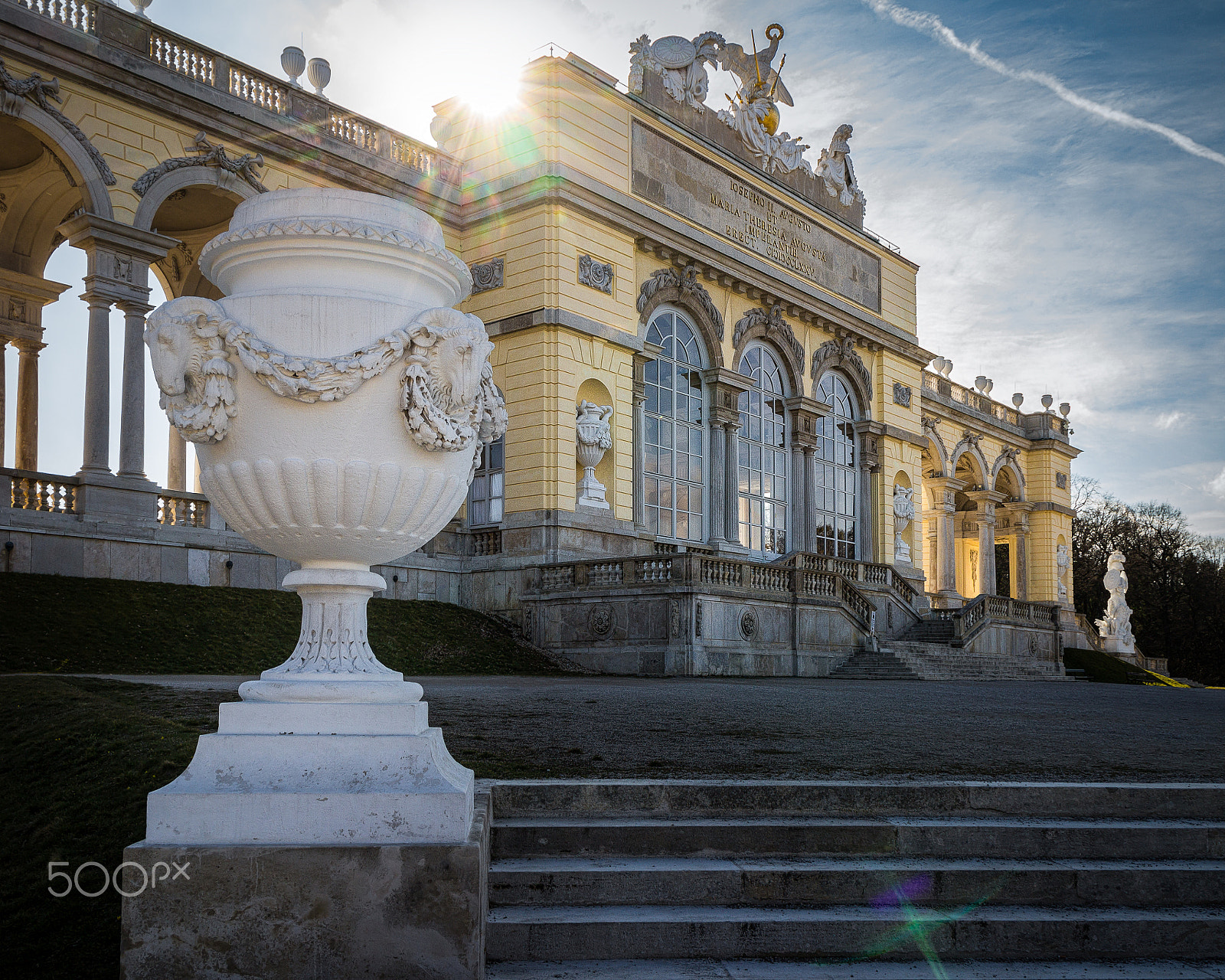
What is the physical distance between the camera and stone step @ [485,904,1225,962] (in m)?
4.43

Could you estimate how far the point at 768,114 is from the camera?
33438 millimetres

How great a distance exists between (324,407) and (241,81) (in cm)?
2158

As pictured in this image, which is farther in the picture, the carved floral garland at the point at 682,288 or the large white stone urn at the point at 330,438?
the carved floral garland at the point at 682,288

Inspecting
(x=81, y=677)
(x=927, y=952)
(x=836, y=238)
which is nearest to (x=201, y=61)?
(x=81, y=677)

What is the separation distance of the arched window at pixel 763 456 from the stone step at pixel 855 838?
2613 cm

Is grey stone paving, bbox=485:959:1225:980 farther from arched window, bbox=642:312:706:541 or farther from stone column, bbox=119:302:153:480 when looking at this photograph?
arched window, bbox=642:312:706:541

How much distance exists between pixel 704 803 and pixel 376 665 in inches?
74.3

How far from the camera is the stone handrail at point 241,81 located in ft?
67.2

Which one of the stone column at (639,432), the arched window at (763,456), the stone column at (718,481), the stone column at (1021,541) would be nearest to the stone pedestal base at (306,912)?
the stone column at (639,432)

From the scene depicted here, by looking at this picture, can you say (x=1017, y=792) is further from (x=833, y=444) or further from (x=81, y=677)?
(x=833, y=444)

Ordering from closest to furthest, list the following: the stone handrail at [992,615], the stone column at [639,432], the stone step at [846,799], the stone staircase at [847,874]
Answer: the stone staircase at [847,874] < the stone step at [846,799] < the stone column at [639,432] < the stone handrail at [992,615]

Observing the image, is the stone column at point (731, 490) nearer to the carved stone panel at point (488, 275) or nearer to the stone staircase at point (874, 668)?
the stone staircase at point (874, 668)

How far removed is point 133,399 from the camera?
20703 mm

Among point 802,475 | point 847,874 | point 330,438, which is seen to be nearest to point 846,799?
point 847,874
